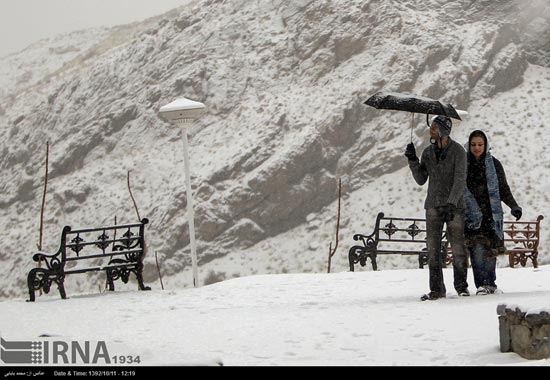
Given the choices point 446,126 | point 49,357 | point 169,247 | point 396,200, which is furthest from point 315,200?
point 49,357

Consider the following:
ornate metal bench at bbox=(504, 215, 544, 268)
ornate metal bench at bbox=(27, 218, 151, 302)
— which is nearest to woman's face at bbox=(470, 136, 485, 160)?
ornate metal bench at bbox=(504, 215, 544, 268)

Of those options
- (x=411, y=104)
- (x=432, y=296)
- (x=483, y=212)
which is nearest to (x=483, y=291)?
(x=432, y=296)

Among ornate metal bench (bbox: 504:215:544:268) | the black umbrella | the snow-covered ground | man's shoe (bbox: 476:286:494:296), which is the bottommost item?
the snow-covered ground

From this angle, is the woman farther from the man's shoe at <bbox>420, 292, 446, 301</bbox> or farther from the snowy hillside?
the snowy hillside

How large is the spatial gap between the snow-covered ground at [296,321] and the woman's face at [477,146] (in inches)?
58.8

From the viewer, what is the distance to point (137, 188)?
102 ft

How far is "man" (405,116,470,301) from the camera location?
9.16 metres

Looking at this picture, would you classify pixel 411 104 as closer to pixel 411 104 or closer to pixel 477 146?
pixel 411 104

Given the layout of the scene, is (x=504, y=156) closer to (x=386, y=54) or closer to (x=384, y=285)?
(x=386, y=54)

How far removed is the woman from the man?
168 millimetres

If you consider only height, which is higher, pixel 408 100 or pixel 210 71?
pixel 210 71

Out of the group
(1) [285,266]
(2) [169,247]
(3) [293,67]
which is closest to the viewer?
(1) [285,266]

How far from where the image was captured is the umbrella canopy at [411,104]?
31.6 ft

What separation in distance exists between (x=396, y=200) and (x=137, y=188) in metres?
9.20
